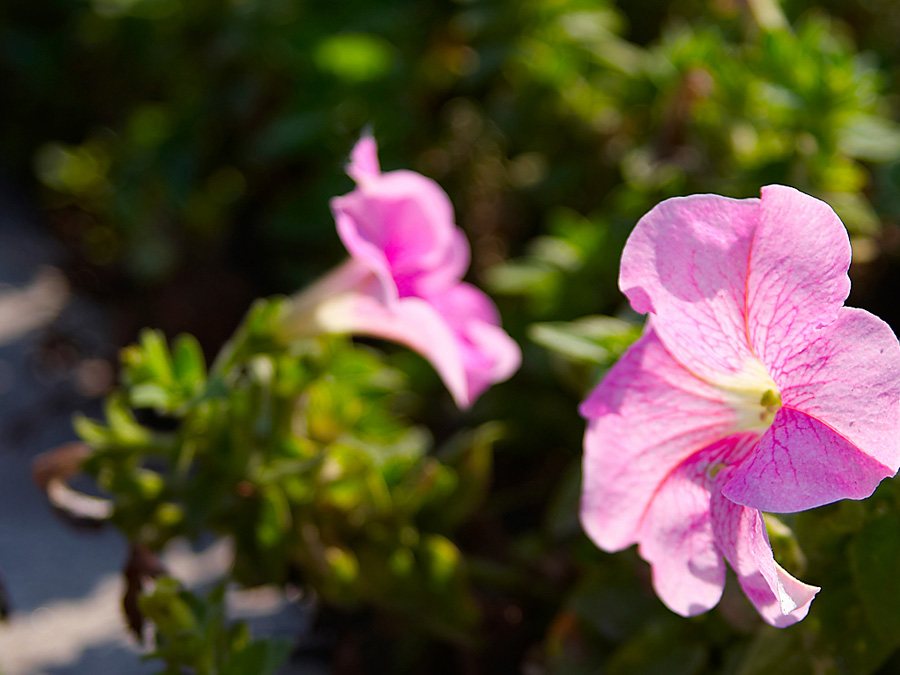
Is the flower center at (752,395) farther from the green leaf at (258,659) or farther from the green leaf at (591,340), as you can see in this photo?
the green leaf at (258,659)

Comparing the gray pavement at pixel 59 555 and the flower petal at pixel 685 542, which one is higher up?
the flower petal at pixel 685 542

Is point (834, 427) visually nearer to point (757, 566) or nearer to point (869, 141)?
point (757, 566)

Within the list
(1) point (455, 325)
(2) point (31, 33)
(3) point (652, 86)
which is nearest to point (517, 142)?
(3) point (652, 86)

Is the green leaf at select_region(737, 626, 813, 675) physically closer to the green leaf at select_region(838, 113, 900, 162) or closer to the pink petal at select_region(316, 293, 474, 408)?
the pink petal at select_region(316, 293, 474, 408)

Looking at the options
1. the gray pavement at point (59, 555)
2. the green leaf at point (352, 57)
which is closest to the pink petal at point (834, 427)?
the gray pavement at point (59, 555)

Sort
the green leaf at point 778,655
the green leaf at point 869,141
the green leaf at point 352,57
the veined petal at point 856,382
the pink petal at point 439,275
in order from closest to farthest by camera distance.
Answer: the veined petal at point 856,382
the green leaf at point 778,655
the pink petal at point 439,275
the green leaf at point 869,141
the green leaf at point 352,57

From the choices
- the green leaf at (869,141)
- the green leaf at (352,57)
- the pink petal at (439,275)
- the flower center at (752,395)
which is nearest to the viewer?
the flower center at (752,395)
